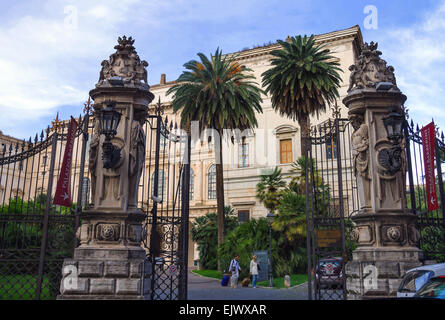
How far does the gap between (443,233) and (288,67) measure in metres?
17.3

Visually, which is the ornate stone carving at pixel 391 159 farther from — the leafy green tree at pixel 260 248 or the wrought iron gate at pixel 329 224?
the leafy green tree at pixel 260 248

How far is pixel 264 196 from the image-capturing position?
93.7ft

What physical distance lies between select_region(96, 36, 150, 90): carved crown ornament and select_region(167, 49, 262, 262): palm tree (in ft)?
51.0

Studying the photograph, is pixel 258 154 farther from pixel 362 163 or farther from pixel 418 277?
pixel 418 277

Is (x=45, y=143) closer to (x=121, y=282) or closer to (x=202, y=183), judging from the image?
(x=121, y=282)

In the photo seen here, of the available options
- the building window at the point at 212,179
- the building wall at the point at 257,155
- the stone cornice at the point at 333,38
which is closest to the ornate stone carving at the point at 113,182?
the building wall at the point at 257,155

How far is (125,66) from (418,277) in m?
8.46

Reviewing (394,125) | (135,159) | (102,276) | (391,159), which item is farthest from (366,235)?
(102,276)

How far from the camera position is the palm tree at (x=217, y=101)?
26.9 meters

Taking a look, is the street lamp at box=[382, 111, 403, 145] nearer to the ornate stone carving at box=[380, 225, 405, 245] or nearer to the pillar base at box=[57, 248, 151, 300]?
the ornate stone carving at box=[380, 225, 405, 245]

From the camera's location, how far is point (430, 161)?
36.4 feet

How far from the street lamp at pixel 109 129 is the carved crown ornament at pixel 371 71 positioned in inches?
254
